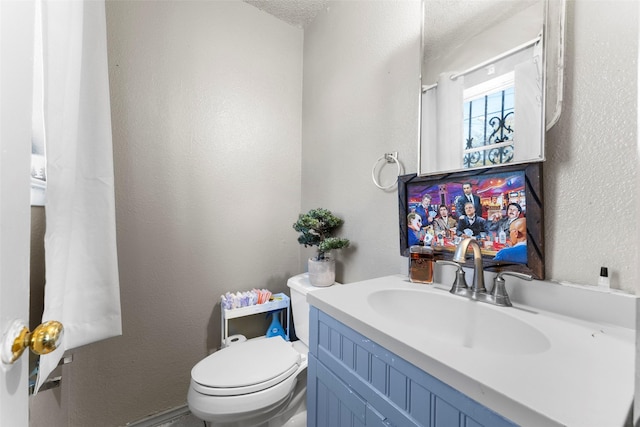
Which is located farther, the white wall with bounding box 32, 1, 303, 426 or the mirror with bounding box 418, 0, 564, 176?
the white wall with bounding box 32, 1, 303, 426

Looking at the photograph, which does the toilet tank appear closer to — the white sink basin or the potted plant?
the potted plant

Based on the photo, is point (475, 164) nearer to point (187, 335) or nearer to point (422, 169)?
point (422, 169)

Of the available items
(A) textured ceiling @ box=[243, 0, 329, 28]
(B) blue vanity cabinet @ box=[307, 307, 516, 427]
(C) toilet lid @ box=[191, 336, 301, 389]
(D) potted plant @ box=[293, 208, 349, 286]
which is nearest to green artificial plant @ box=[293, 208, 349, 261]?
(D) potted plant @ box=[293, 208, 349, 286]

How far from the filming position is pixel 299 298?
4.76ft

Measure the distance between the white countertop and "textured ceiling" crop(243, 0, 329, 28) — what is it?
5.90 feet

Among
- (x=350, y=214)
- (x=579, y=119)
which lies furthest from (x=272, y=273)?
(x=579, y=119)

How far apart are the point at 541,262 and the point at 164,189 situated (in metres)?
1.63

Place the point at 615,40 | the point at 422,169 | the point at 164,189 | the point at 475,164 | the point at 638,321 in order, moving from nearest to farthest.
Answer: the point at 638,321
the point at 615,40
the point at 475,164
the point at 422,169
the point at 164,189

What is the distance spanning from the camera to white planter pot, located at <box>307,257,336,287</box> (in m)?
1.38

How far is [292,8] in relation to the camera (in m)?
1.66

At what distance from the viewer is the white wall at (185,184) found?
4.33ft

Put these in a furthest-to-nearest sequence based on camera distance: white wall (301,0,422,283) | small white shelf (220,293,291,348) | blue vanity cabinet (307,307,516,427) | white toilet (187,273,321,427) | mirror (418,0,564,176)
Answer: small white shelf (220,293,291,348) → white wall (301,0,422,283) → white toilet (187,273,321,427) → mirror (418,0,564,176) → blue vanity cabinet (307,307,516,427)

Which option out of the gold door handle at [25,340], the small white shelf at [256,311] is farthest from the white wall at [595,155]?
the small white shelf at [256,311]

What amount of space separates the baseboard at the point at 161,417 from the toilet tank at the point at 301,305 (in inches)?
30.0
